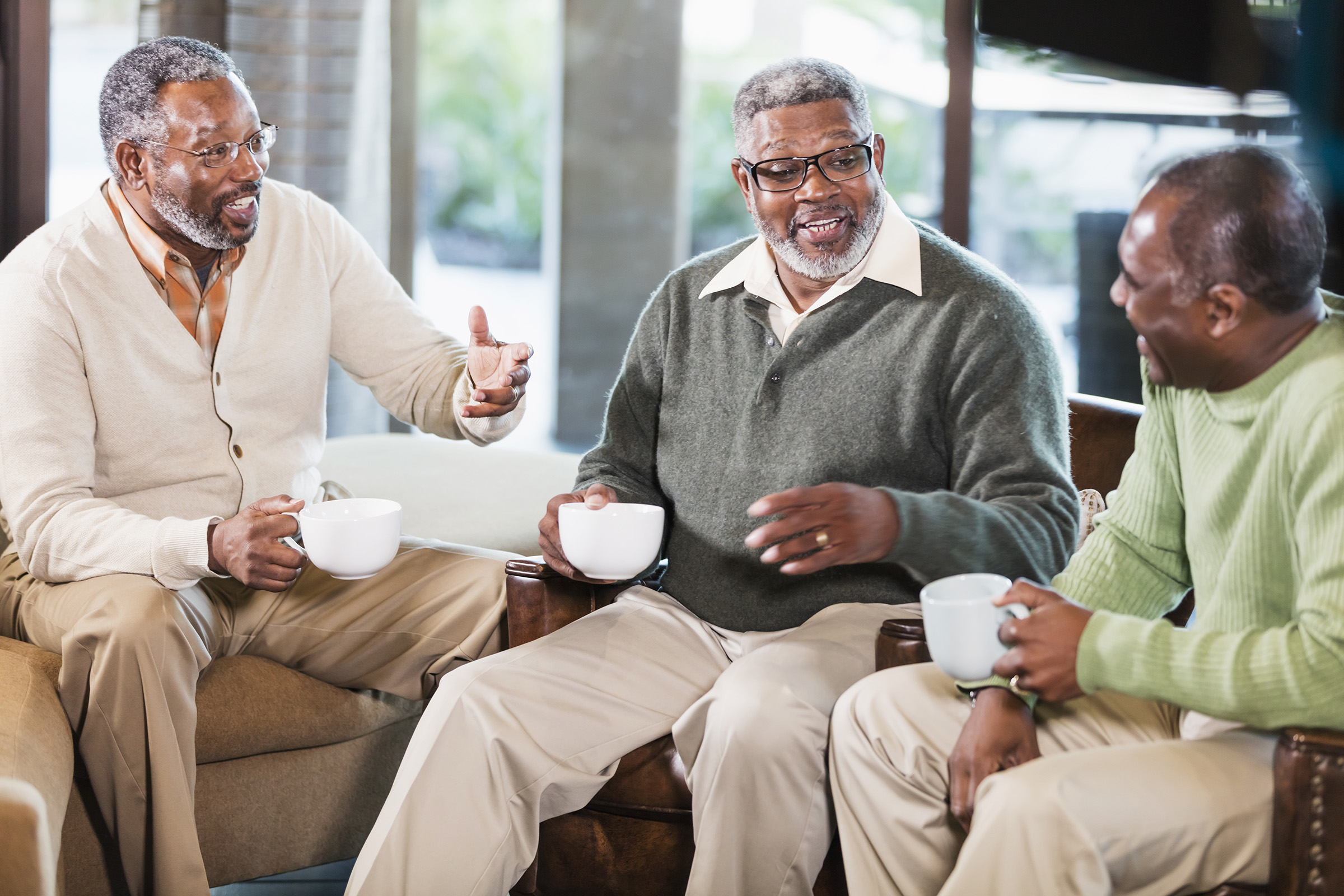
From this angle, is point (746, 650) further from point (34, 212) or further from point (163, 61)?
point (34, 212)

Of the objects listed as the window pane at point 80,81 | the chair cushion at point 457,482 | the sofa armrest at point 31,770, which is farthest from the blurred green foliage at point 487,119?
the sofa armrest at point 31,770

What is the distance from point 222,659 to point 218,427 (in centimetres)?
39

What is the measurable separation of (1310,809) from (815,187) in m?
1.10

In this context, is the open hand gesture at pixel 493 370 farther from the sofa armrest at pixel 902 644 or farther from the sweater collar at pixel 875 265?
the sofa armrest at pixel 902 644

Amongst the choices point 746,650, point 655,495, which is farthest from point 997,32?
point 746,650

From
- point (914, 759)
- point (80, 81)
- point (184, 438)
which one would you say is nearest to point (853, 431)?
point (914, 759)

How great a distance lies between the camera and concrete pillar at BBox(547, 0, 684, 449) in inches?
200

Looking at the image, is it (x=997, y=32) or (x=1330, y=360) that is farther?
(x=997, y=32)

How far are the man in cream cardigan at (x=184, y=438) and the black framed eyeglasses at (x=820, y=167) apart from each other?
1.75 ft

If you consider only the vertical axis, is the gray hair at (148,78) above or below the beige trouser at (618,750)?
above

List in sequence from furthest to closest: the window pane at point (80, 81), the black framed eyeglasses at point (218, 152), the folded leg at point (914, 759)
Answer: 1. the window pane at point (80, 81)
2. the black framed eyeglasses at point (218, 152)
3. the folded leg at point (914, 759)

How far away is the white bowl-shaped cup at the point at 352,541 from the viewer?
175 cm

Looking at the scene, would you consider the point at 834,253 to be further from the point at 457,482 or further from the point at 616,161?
the point at 616,161

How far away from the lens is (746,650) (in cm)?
196
